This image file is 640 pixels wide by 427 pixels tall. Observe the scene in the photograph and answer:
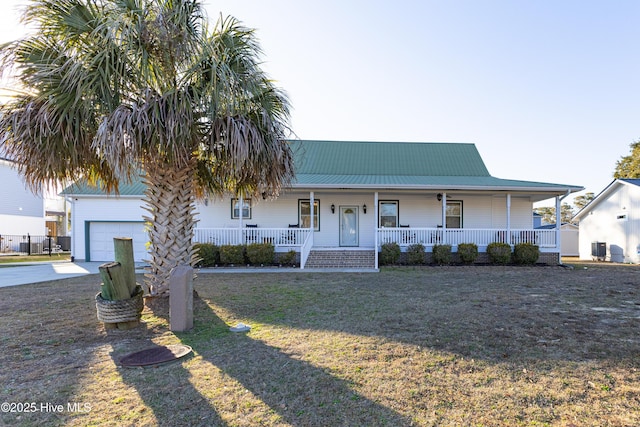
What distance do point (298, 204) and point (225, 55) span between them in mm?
10375

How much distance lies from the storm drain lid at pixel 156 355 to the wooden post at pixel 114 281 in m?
1.40

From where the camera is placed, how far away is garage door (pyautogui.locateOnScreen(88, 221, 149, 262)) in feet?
57.8

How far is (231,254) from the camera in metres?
14.1

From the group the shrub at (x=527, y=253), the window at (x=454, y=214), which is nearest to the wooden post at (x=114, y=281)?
the shrub at (x=527, y=253)

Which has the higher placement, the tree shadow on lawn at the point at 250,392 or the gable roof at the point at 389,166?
the gable roof at the point at 389,166

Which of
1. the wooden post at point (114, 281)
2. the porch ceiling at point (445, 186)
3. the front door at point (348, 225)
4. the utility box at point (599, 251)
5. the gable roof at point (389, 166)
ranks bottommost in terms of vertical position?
the utility box at point (599, 251)

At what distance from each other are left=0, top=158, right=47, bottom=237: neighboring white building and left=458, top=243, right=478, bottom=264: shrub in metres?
27.4

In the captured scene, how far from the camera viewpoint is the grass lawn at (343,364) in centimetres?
284

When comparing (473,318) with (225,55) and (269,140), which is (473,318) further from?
(225,55)

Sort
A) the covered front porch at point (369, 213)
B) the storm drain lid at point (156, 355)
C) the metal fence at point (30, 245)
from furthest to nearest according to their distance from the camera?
the metal fence at point (30, 245), the covered front porch at point (369, 213), the storm drain lid at point (156, 355)

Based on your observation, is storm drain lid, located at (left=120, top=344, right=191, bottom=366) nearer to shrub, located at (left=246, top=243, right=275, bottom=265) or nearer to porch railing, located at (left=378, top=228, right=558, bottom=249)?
shrub, located at (left=246, top=243, right=275, bottom=265)

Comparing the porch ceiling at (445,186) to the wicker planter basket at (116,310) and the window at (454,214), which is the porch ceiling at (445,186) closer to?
the window at (454,214)

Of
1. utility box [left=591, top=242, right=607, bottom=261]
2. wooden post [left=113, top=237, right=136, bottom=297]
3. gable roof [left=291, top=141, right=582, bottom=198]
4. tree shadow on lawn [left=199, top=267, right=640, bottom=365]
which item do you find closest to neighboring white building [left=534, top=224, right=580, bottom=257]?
utility box [left=591, top=242, right=607, bottom=261]

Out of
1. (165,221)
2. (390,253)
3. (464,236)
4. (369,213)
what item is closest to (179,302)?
(165,221)
